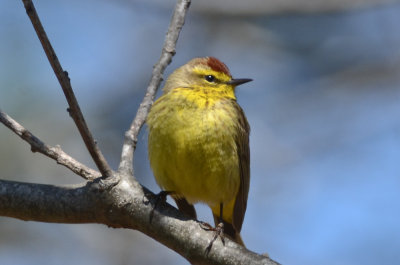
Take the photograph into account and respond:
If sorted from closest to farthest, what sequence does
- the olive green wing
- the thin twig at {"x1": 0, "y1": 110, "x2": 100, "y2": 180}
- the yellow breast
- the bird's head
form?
the thin twig at {"x1": 0, "y1": 110, "x2": 100, "y2": 180}
the yellow breast
the olive green wing
the bird's head

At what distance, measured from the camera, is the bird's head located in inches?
218

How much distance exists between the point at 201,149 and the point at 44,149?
1424 millimetres

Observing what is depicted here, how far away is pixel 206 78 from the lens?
5.66m

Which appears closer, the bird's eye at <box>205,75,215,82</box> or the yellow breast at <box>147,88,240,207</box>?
the yellow breast at <box>147,88,240,207</box>

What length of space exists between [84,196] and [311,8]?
19.4 ft

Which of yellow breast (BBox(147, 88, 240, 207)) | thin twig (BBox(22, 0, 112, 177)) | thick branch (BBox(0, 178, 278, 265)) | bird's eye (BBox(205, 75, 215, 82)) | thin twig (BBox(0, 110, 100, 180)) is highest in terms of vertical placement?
bird's eye (BBox(205, 75, 215, 82))

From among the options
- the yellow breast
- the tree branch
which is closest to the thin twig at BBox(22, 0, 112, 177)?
the tree branch

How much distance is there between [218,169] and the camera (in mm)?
4637

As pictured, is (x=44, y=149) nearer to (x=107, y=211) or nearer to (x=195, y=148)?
(x=107, y=211)

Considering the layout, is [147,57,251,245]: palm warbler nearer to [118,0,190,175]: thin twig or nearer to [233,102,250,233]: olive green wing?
[233,102,250,233]: olive green wing

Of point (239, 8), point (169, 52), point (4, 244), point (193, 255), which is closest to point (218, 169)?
point (169, 52)

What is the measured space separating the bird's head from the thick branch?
2126 millimetres

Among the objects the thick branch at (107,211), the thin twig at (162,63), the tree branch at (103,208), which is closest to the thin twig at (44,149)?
the tree branch at (103,208)

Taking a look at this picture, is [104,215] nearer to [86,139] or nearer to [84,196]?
[84,196]
